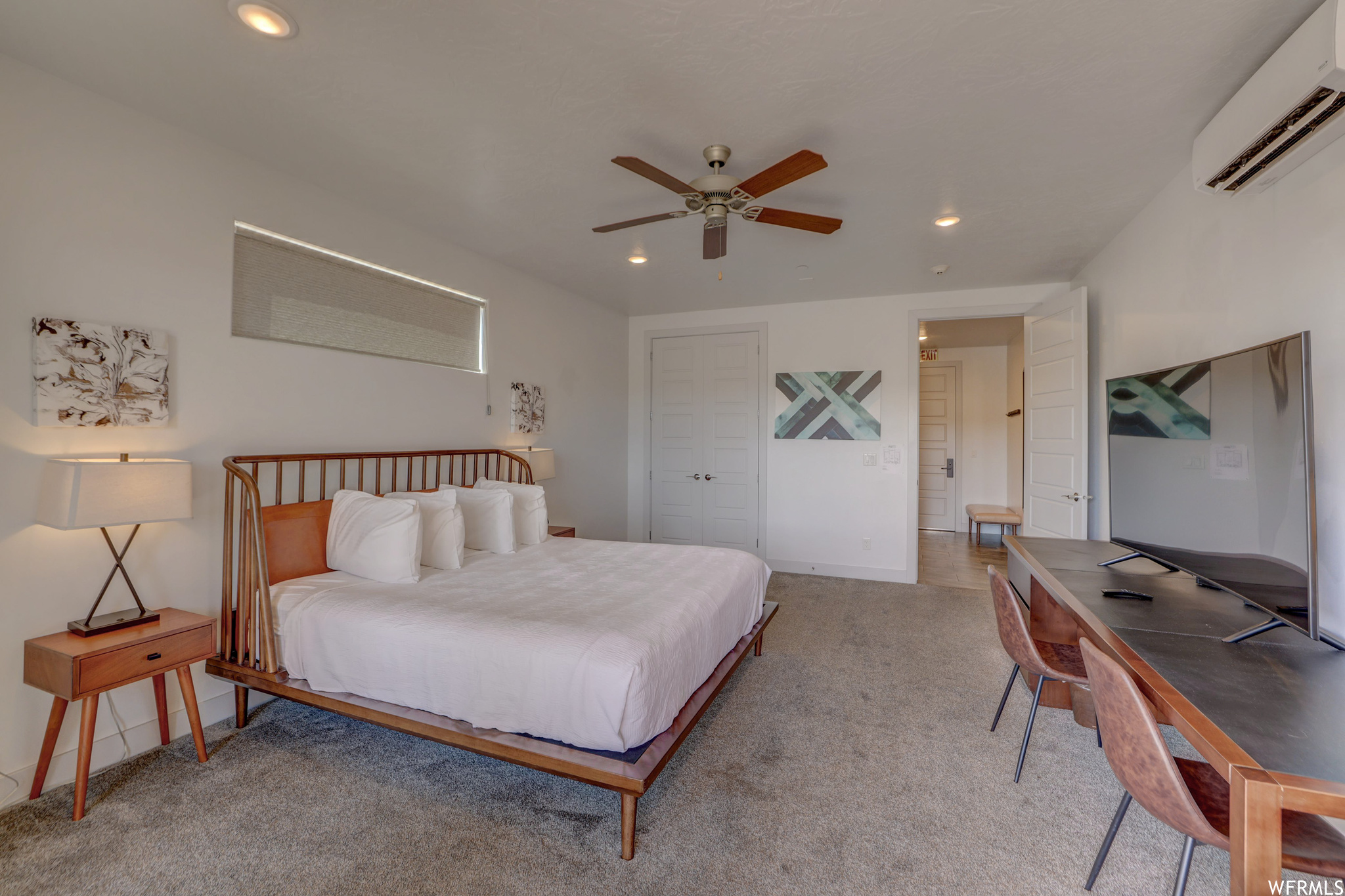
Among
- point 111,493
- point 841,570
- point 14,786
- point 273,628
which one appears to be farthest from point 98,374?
point 841,570

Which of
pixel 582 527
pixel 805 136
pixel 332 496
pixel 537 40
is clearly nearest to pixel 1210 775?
pixel 805 136

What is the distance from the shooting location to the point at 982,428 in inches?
311

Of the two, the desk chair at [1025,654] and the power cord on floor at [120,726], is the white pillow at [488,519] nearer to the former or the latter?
the power cord on floor at [120,726]

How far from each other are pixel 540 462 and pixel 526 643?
Result: 2635 millimetres

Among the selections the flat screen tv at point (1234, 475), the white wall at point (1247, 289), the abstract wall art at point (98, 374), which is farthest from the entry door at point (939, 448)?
the abstract wall art at point (98, 374)

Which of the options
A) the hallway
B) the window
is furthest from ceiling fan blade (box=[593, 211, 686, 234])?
the hallway

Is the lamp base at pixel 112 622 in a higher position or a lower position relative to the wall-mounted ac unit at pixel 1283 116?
lower

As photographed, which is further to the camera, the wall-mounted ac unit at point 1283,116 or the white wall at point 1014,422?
the white wall at point 1014,422

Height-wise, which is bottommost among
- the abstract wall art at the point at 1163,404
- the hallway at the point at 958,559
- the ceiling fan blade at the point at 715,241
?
the hallway at the point at 958,559

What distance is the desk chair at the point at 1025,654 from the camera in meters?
2.18

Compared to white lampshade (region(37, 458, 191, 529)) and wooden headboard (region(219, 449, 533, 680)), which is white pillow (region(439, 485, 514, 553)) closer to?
wooden headboard (region(219, 449, 533, 680))

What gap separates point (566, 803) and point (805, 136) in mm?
2904

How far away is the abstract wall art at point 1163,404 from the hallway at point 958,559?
2.39 metres

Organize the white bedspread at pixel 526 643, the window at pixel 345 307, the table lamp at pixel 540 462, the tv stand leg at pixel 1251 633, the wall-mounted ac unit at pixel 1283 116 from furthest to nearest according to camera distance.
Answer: the table lamp at pixel 540 462
the window at pixel 345 307
the white bedspread at pixel 526 643
the tv stand leg at pixel 1251 633
the wall-mounted ac unit at pixel 1283 116
